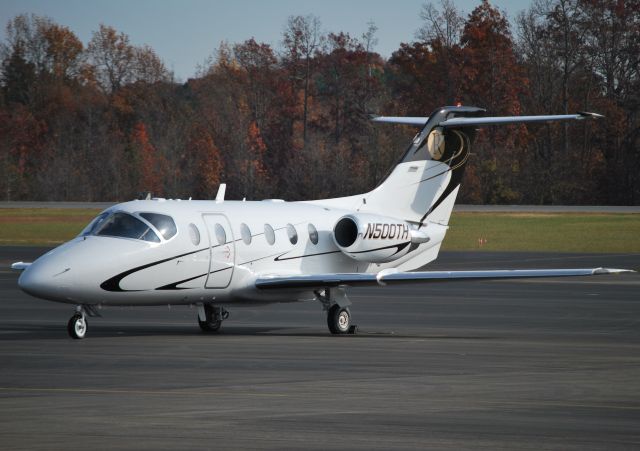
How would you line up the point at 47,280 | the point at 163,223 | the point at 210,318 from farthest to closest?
the point at 210,318 < the point at 163,223 < the point at 47,280

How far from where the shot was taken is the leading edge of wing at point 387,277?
1922 centimetres

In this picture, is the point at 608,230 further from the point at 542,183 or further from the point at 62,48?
the point at 62,48

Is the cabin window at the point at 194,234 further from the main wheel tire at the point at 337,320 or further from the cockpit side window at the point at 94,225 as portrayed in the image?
the main wheel tire at the point at 337,320

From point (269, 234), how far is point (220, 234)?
1136mm

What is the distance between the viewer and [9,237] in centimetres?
5675

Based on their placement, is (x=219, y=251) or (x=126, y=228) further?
(x=219, y=251)

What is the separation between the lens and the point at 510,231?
191ft

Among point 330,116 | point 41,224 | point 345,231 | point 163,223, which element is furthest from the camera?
point 330,116

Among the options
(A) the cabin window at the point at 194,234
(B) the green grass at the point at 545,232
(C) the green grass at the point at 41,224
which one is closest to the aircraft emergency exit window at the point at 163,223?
(A) the cabin window at the point at 194,234

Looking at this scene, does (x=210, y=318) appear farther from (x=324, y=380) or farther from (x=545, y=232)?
(x=545, y=232)

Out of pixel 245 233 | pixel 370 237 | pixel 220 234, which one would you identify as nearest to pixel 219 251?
pixel 220 234

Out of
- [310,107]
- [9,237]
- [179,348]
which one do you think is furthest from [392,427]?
[310,107]

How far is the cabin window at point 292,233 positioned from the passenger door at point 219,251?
1369mm

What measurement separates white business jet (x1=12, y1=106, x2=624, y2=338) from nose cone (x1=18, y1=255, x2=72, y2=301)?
15 millimetres
